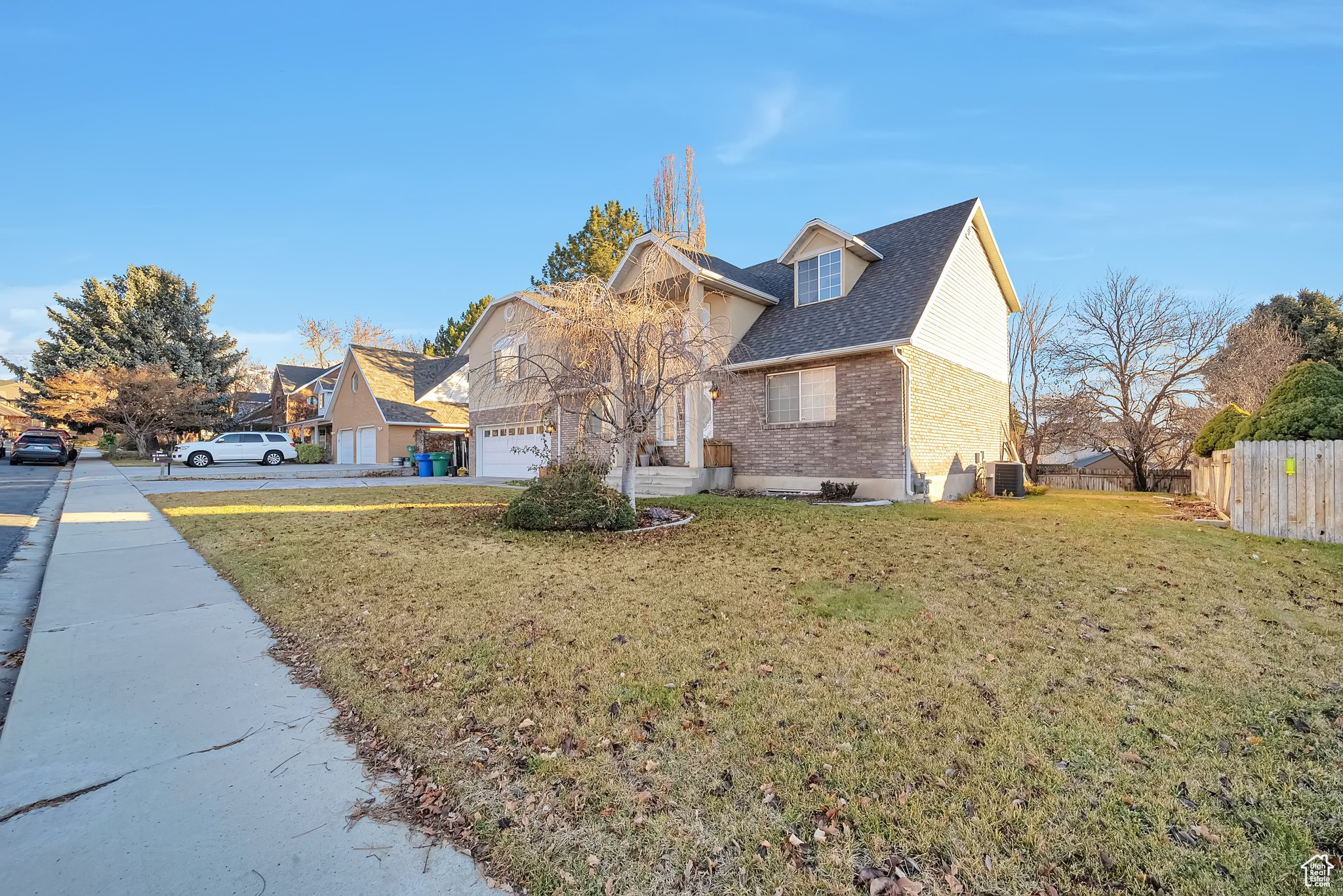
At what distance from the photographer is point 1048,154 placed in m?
13.1

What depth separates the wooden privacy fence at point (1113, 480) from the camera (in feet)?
66.8

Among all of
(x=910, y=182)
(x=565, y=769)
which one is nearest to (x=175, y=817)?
(x=565, y=769)

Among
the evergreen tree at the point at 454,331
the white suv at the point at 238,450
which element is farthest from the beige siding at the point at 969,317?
the white suv at the point at 238,450

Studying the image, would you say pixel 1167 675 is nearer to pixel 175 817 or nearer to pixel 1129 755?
pixel 1129 755

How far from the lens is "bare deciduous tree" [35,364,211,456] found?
29391mm

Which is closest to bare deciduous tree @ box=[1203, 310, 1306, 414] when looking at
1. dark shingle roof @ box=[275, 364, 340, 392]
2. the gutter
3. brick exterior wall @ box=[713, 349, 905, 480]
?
brick exterior wall @ box=[713, 349, 905, 480]

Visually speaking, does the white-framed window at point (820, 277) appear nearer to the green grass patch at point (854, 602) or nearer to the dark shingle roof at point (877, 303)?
the dark shingle roof at point (877, 303)

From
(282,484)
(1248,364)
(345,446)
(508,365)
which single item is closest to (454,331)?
(345,446)

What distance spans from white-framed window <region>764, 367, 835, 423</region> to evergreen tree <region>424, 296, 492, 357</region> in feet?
82.7

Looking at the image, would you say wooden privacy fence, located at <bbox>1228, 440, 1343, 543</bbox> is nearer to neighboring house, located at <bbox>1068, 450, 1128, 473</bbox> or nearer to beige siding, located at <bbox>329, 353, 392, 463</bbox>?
neighboring house, located at <bbox>1068, 450, 1128, 473</bbox>

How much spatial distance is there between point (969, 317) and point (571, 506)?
12278 mm

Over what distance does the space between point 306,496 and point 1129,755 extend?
1562 centimetres

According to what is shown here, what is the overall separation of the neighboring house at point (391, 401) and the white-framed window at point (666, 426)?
53.1 feet

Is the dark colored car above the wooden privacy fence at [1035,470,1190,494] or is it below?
above
